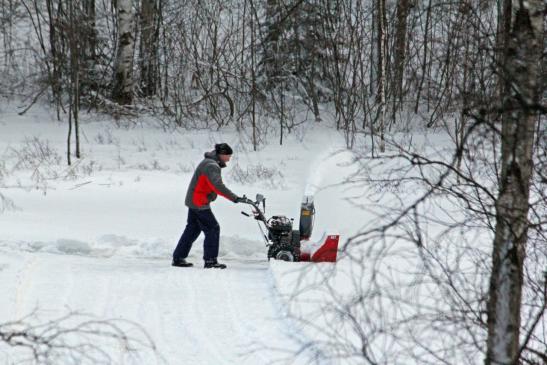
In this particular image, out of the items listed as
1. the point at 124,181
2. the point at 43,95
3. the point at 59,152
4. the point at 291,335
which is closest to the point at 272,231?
the point at 291,335

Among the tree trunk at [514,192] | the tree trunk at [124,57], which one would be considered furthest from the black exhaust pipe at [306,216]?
the tree trunk at [124,57]

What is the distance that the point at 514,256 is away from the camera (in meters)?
3.58

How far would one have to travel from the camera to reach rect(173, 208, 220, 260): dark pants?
9828 millimetres

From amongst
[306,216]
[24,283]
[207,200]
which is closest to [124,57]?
[207,200]

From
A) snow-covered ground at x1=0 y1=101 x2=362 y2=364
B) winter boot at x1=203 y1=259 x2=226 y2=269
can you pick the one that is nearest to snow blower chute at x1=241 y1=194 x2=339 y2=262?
snow-covered ground at x1=0 y1=101 x2=362 y2=364

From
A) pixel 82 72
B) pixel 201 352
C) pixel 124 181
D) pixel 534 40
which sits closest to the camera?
pixel 534 40

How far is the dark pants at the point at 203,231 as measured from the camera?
983 centimetres

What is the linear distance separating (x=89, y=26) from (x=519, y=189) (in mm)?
22958

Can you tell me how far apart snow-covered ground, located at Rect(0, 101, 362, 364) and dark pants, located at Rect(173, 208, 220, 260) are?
11.6 inches

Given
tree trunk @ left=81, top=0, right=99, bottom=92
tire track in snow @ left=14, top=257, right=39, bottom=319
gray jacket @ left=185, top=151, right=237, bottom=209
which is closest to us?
tire track in snow @ left=14, top=257, right=39, bottom=319

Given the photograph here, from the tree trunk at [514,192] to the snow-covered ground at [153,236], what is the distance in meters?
0.81

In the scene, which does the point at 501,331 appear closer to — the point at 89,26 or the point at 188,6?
the point at 89,26

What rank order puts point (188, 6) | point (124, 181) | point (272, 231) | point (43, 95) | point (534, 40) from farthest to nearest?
1. point (188, 6)
2. point (43, 95)
3. point (124, 181)
4. point (272, 231)
5. point (534, 40)

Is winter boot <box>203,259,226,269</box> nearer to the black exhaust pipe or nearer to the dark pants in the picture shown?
the dark pants
